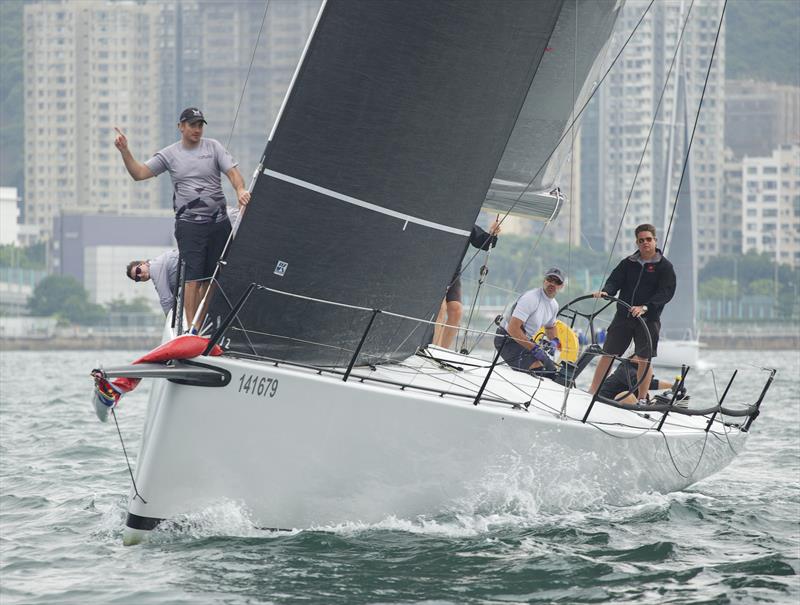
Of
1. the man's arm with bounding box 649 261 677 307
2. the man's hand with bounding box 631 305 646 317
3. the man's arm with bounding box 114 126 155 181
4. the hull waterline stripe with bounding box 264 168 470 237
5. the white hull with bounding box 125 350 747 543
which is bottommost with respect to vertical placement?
the white hull with bounding box 125 350 747 543

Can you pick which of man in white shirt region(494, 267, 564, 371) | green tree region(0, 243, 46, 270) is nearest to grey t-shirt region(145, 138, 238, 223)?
man in white shirt region(494, 267, 564, 371)

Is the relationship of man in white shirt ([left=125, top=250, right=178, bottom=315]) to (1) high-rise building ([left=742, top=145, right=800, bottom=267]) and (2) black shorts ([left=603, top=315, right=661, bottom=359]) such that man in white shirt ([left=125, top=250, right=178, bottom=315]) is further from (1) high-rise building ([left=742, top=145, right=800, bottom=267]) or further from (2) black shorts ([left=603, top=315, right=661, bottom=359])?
(1) high-rise building ([left=742, top=145, right=800, bottom=267])

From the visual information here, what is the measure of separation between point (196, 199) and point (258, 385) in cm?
134

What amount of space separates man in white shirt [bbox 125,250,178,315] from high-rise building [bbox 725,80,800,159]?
88.0 m

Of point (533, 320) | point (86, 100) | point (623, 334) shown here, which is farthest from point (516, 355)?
point (86, 100)

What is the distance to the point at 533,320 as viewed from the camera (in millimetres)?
7789

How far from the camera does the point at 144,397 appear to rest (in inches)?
706

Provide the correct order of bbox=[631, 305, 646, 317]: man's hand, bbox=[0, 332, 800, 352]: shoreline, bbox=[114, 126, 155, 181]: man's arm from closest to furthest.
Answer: bbox=[114, 126, 155, 181]: man's arm → bbox=[631, 305, 646, 317]: man's hand → bbox=[0, 332, 800, 352]: shoreline

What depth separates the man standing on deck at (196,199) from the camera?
6.26 meters

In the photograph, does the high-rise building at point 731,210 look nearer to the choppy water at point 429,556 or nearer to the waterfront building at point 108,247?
the waterfront building at point 108,247

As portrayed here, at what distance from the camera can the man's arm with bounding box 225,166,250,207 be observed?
19.1 feet

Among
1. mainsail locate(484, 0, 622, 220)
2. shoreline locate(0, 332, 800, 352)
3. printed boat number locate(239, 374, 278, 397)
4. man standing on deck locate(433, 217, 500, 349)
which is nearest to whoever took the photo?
printed boat number locate(239, 374, 278, 397)

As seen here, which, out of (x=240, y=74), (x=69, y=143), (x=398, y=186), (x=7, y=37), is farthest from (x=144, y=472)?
(x=7, y=37)

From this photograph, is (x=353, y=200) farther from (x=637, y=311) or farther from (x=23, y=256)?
(x=23, y=256)
